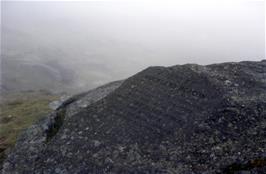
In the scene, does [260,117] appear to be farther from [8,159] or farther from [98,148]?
[8,159]

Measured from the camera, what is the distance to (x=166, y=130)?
11.5 m

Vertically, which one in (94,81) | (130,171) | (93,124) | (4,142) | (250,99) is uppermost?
(250,99)

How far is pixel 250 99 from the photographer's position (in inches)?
463

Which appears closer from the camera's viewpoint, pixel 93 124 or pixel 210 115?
pixel 210 115

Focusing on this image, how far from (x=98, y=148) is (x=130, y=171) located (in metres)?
1.48

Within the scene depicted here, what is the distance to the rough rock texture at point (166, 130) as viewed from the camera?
10.5 meters

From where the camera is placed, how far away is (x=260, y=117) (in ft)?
36.6

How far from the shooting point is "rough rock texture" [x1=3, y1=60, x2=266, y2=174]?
34.4ft

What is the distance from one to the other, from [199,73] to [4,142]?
11.3 m

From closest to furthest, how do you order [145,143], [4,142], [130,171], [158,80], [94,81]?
[130,171]
[145,143]
[158,80]
[4,142]
[94,81]

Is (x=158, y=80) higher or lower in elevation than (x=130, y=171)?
higher

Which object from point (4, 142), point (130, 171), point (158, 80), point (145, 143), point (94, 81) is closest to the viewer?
point (130, 171)

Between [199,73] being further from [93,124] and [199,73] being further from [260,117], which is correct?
[93,124]

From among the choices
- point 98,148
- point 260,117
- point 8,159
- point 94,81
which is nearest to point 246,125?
point 260,117
